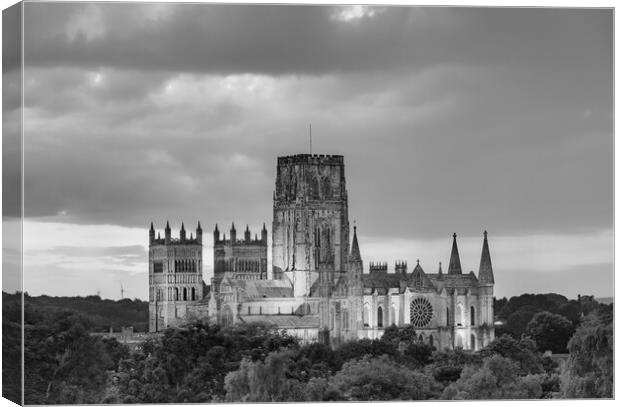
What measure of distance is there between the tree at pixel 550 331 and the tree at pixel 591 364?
81.1 feet

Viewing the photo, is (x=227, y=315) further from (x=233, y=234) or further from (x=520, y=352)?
(x=520, y=352)

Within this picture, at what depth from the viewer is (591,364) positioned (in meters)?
29.2

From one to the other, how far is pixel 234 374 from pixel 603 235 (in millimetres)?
6204

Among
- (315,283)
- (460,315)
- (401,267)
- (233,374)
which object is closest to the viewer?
(233,374)

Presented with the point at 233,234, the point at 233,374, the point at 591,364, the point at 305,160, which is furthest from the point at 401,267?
the point at 591,364

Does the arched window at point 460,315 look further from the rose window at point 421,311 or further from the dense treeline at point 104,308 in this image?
the dense treeline at point 104,308

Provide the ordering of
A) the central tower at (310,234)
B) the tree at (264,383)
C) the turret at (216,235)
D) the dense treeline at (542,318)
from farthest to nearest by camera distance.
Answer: the central tower at (310,234) → the turret at (216,235) → the dense treeline at (542,318) → the tree at (264,383)

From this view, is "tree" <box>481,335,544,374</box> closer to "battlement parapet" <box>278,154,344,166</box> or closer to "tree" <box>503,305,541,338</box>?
"tree" <box>503,305,541,338</box>

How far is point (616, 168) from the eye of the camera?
28094 mm

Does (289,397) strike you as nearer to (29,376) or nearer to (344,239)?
(29,376)

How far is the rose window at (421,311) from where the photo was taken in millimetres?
70375

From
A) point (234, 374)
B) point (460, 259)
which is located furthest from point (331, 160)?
point (234, 374)

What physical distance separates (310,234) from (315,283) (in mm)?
2066

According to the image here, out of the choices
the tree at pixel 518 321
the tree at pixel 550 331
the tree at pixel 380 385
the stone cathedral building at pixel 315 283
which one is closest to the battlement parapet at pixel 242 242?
the stone cathedral building at pixel 315 283
